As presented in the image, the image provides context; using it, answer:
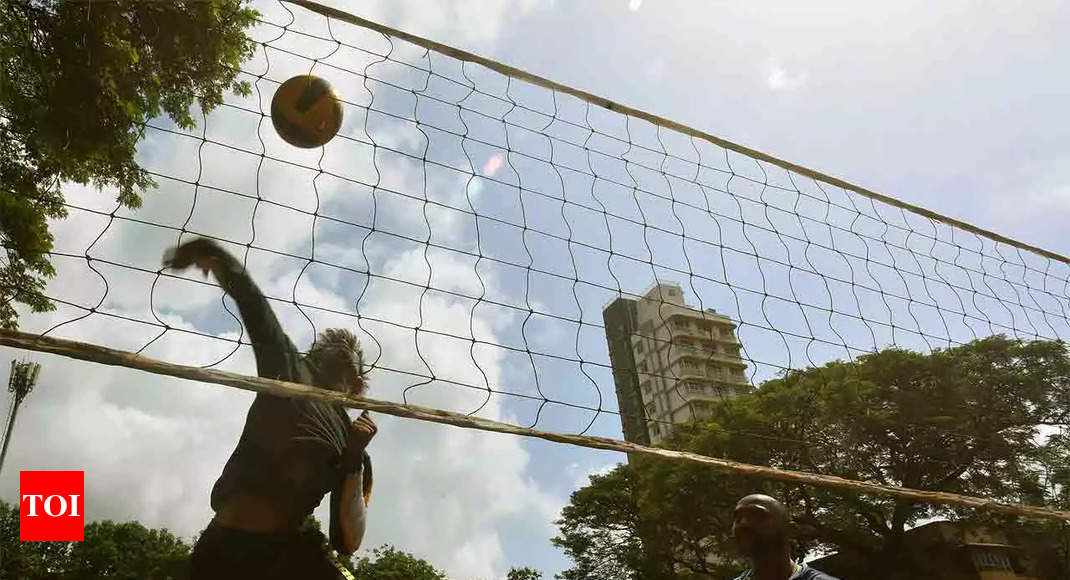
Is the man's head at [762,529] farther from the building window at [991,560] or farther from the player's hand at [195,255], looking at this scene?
the building window at [991,560]

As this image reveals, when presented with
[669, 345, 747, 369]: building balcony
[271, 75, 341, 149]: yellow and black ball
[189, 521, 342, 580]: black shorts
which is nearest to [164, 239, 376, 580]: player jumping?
[189, 521, 342, 580]: black shorts

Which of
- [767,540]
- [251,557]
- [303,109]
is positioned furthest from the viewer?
[303,109]

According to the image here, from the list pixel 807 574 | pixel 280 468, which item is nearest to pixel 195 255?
pixel 280 468

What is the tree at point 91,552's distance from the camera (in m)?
30.0

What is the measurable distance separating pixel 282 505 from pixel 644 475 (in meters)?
19.5

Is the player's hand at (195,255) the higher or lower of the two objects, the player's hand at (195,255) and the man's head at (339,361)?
the higher

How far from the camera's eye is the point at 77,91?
6.24 m

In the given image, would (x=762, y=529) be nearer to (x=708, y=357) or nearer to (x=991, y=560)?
(x=708, y=357)

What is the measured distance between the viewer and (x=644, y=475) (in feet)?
67.6

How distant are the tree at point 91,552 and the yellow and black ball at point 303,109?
31385 mm

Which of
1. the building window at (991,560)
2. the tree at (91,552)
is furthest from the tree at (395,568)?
the building window at (991,560)

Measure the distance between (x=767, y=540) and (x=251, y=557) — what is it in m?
1.82

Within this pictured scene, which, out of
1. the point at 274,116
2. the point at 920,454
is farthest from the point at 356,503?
the point at 920,454

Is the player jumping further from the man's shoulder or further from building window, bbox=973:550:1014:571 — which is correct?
building window, bbox=973:550:1014:571
